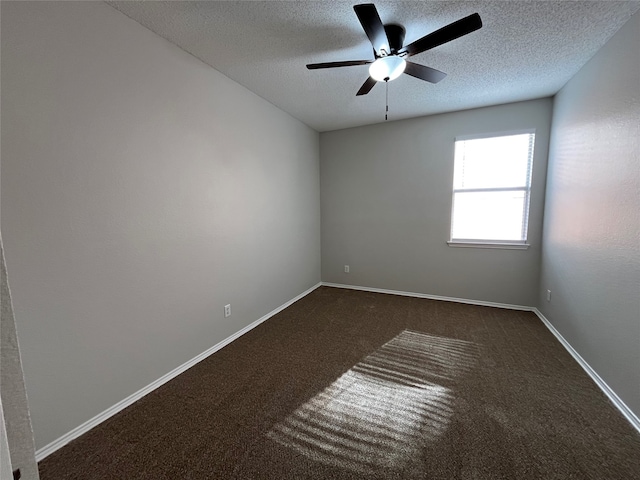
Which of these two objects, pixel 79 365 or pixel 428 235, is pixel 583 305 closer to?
pixel 428 235

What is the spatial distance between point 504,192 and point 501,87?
122cm

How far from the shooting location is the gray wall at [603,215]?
172cm

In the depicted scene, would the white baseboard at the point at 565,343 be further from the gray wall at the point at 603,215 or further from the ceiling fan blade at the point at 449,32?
the ceiling fan blade at the point at 449,32

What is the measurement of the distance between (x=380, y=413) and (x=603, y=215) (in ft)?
7.13

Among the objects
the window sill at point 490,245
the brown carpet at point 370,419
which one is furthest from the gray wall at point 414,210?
the brown carpet at point 370,419

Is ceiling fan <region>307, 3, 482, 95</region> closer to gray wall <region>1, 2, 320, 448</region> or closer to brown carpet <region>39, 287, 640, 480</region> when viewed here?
gray wall <region>1, 2, 320, 448</region>

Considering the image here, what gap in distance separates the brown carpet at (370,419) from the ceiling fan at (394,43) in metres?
2.30

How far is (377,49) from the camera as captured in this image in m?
1.82

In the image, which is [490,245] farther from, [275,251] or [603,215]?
[275,251]

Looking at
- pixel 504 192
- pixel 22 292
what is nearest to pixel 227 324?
pixel 22 292

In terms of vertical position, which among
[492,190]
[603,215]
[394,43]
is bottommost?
[603,215]

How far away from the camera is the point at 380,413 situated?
1760mm

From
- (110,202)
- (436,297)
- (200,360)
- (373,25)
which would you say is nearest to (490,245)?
(436,297)

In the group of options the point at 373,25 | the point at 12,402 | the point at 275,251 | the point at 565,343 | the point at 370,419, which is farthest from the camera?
the point at 275,251
